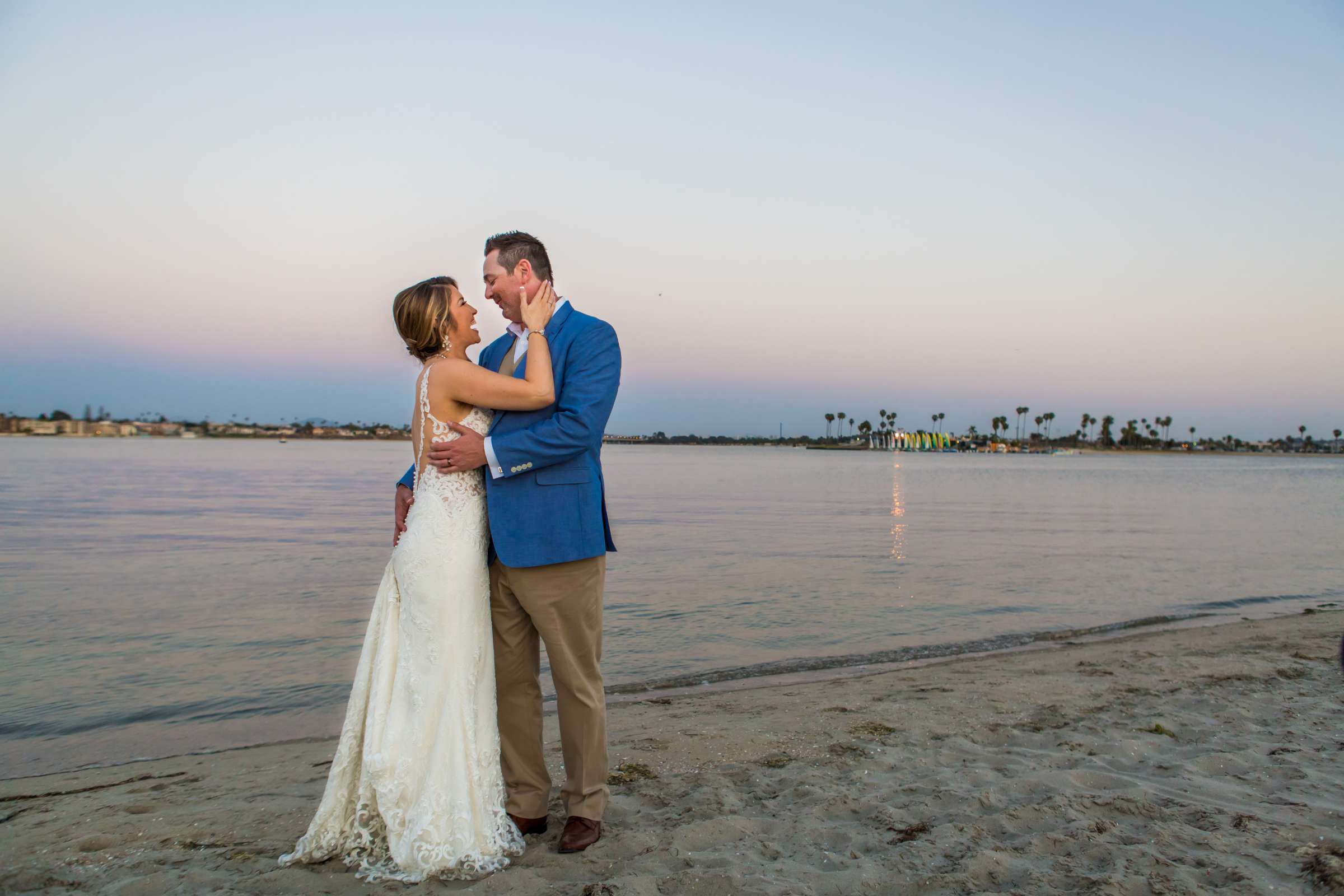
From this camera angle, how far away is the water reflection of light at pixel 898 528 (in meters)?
17.9

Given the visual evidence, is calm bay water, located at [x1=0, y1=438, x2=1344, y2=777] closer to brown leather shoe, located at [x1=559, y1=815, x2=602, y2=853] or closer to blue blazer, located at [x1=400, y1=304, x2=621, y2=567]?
brown leather shoe, located at [x1=559, y1=815, x2=602, y2=853]

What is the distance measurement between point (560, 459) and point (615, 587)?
10.2 meters

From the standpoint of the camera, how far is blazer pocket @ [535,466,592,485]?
3.40m

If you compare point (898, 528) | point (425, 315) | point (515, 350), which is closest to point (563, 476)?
point (515, 350)

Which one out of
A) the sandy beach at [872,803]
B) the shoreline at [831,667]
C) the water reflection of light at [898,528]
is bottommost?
the water reflection of light at [898,528]

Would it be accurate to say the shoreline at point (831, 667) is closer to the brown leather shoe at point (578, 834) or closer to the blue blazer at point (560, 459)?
the brown leather shoe at point (578, 834)

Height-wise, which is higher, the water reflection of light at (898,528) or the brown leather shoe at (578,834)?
the brown leather shoe at (578,834)

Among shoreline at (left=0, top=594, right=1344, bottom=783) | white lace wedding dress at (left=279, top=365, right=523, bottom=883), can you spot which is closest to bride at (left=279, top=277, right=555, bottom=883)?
white lace wedding dress at (left=279, top=365, right=523, bottom=883)

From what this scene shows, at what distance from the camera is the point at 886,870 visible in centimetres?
321

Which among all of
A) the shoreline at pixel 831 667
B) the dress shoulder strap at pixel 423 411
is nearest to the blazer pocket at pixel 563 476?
the dress shoulder strap at pixel 423 411

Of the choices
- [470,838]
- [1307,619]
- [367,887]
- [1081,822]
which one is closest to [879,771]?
[1081,822]

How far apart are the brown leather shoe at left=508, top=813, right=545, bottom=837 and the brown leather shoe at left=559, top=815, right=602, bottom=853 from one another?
16 centimetres

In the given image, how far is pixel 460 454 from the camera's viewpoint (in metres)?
3.34

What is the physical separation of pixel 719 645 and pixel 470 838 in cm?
631
